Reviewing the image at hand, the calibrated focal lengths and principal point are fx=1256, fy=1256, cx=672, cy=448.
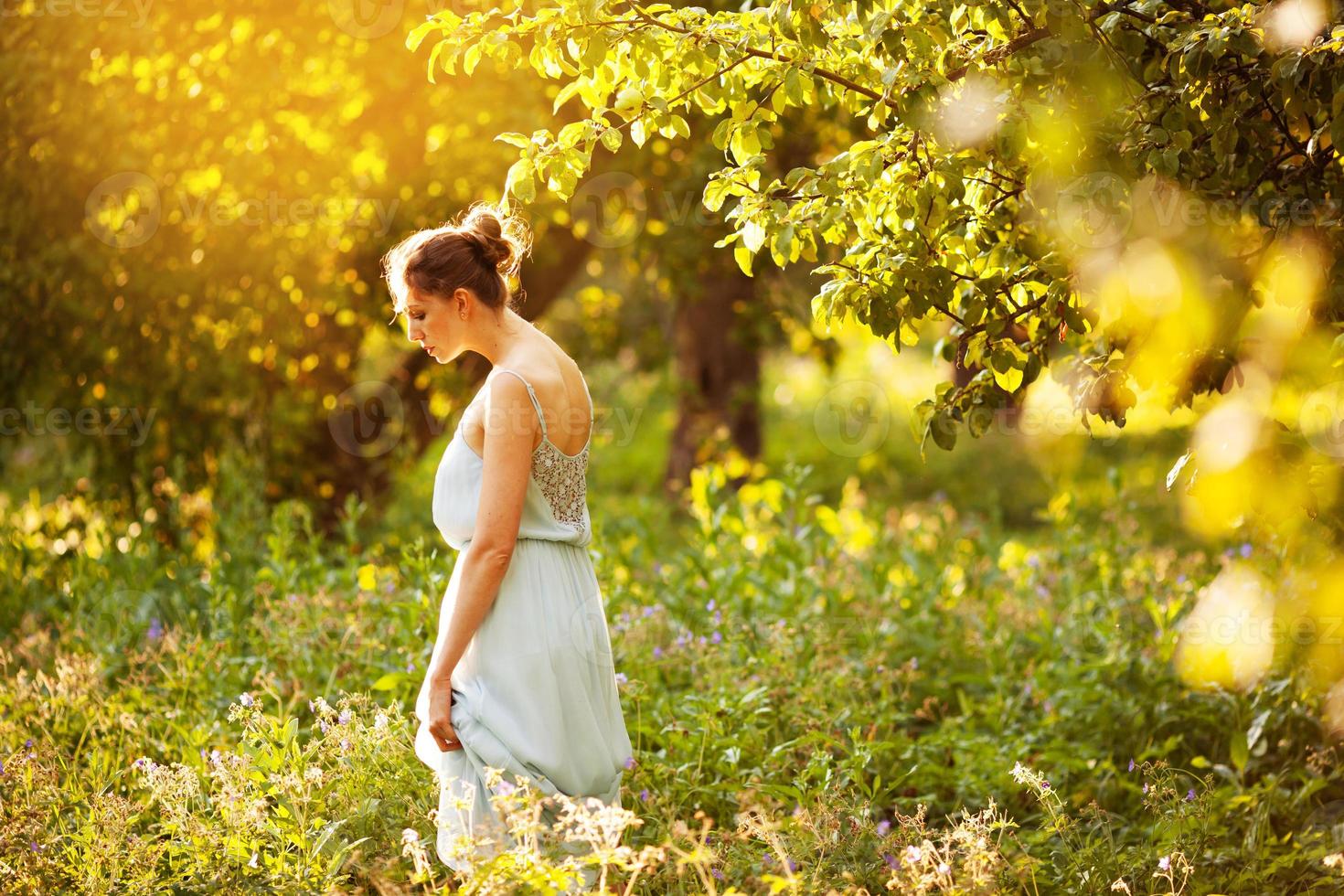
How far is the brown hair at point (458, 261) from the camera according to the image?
Answer: 301 centimetres

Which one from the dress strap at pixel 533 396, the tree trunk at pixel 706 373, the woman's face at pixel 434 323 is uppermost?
the tree trunk at pixel 706 373

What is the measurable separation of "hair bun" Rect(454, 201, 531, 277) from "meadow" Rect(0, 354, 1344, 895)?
3.92 feet

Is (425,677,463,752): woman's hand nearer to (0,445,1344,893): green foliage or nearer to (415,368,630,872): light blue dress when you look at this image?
(415,368,630,872): light blue dress

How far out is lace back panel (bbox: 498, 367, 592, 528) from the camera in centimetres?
301

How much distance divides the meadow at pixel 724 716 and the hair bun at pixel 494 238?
1.19 metres

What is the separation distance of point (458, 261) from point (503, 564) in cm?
74

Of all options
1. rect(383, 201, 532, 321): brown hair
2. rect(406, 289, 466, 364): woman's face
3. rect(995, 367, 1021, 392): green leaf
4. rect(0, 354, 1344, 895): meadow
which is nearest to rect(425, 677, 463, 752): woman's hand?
rect(0, 354, 1344, 895): meadow

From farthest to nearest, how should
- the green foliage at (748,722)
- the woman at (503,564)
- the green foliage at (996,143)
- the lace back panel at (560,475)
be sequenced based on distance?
1. the green foliage at (748,722)
2. the lace back panel at (560,475)
3. the woman at (503,564)
4. the green foliage at (996,143)

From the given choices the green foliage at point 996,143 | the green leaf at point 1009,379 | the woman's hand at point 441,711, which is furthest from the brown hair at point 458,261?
the green leaf at point 1009,379

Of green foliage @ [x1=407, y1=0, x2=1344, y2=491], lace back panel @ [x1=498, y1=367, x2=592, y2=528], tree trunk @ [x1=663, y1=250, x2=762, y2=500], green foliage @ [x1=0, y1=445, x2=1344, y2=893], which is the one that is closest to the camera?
green foliage @ [x1=407, y1=0, x2=1344, y2=491]

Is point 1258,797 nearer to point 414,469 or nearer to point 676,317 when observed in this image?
point 414,469

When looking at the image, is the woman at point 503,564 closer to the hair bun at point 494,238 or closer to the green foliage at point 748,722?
the hair bun at point 494,238

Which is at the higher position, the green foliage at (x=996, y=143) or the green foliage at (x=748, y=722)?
the green foliage at (x=996, y=143)

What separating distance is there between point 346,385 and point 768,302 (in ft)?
8.43
